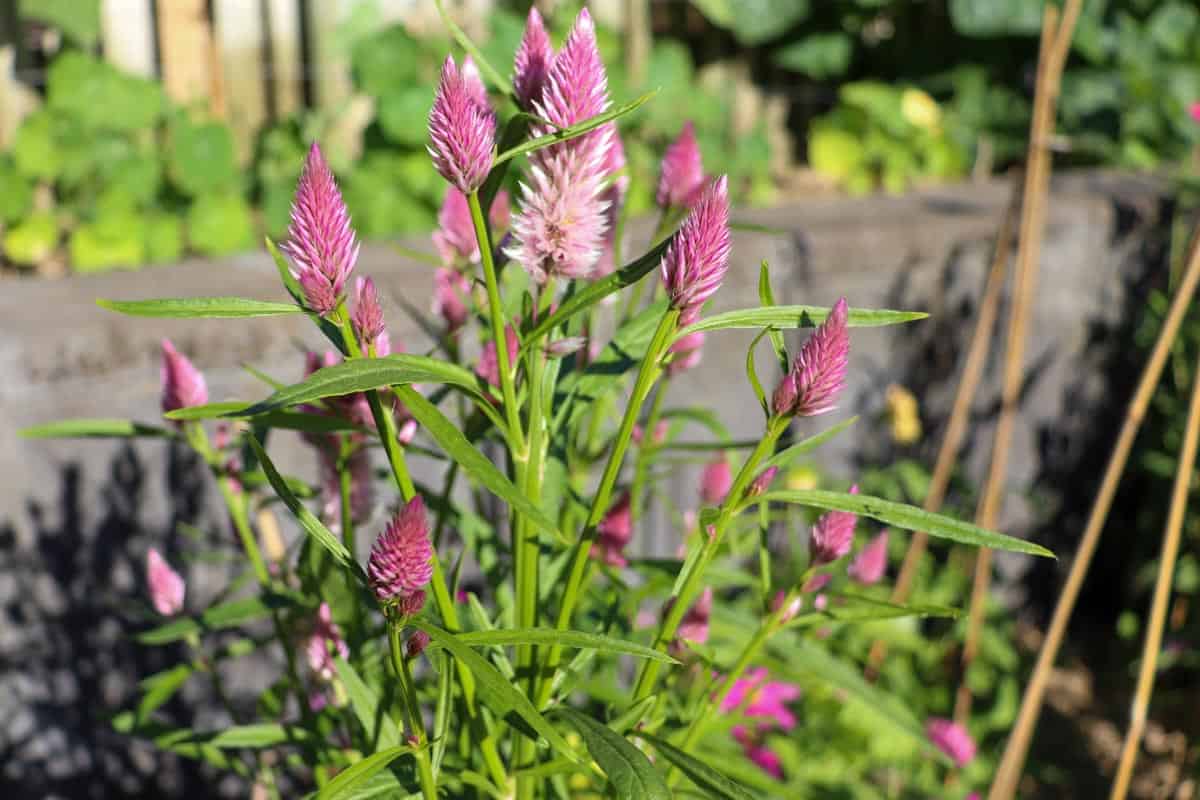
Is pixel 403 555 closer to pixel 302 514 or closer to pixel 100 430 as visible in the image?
pixel 302 514

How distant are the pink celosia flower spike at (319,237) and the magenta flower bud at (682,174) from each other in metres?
0.38

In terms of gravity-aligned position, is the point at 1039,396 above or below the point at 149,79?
below

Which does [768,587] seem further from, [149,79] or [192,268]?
[149,79]

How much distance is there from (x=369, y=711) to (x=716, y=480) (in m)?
0.48

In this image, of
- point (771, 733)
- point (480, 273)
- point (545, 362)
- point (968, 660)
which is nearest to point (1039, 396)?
point (968, 660)

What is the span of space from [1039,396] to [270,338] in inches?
73.7

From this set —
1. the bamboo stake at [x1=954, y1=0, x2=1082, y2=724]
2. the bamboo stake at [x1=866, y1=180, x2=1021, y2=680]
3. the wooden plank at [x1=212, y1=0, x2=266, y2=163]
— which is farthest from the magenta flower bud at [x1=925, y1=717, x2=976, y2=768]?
the wooden plank at [x1=212, y1=0, x2=266, y2=163]

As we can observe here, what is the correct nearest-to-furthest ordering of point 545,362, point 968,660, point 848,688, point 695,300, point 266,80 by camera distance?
point 695,300, point 545,362, point 848,688, point 968,660, point 266,80

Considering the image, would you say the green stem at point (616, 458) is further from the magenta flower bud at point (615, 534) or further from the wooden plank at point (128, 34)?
the wooden plank at point (128, 34)

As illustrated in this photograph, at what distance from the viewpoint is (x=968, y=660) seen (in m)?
2.01

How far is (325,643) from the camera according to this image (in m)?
0.95

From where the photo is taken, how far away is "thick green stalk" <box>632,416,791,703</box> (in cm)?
75

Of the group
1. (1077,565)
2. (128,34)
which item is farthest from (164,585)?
(128,34)

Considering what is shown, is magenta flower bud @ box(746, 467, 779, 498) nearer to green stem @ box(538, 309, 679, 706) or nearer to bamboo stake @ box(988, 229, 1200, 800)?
green stem @ box(538, 309, 679, 706)
